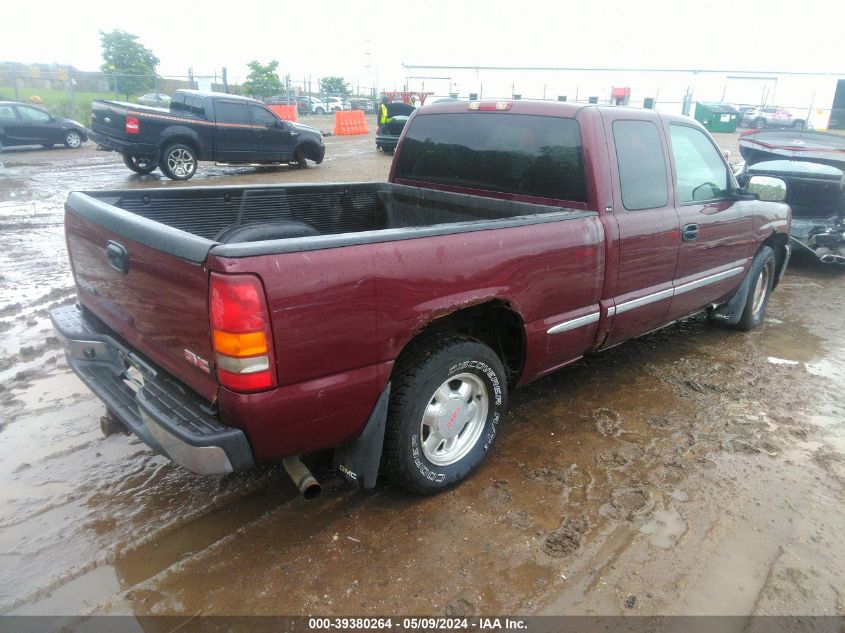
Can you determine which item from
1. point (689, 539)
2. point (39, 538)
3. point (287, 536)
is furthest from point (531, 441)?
point (39, 538)

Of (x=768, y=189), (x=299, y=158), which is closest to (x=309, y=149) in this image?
(x=299, y=158)

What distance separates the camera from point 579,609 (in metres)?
2.31

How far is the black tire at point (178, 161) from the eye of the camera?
41.4 feet

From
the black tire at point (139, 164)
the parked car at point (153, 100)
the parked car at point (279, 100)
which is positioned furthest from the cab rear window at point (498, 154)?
the parked car at point (279, 100)

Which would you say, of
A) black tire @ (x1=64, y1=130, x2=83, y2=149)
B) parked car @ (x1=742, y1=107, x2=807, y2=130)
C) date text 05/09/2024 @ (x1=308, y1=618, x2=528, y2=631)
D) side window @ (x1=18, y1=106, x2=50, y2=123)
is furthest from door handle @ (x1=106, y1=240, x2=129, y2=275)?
parked car @ (x1=742, y1=107, x2=807, y2=130)

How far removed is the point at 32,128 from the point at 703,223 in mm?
18864

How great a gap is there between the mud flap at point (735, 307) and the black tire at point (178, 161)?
1142cm

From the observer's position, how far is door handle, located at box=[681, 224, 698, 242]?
398 cm

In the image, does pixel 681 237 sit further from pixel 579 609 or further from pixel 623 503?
pixel 579 609

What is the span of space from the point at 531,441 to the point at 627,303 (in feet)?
3.49

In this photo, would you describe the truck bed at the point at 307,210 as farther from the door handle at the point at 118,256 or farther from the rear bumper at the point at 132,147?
the rear bumper at the point at 132,147

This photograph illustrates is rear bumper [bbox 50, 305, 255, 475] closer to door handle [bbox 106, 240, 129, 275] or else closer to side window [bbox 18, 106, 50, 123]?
door handle [bbox 106, 240, 129, 275]

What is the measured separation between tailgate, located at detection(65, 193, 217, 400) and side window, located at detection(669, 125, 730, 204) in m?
3.25

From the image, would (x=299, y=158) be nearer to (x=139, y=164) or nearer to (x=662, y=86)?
(x=139, y=164)
